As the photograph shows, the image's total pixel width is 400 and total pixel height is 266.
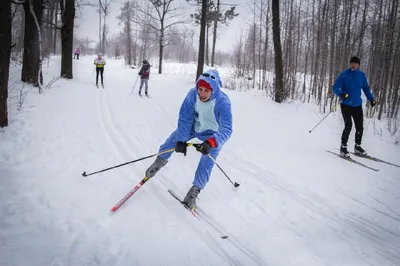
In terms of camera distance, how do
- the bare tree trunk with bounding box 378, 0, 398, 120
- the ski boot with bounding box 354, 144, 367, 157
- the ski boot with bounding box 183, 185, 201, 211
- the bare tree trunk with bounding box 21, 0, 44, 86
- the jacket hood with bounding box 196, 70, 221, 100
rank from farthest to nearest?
the bare tree trunk with bounding box 378, 0, 398, 120, the bare tree trunk with bounding box 21, 0, 44, 86, the ski boot with bounding box 354, 144, 367, 157, the ski boot with bounding box 183, 185, 201, 211, the jacket hood with bounding box 196, 70, 221, 100

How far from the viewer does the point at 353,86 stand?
594cm

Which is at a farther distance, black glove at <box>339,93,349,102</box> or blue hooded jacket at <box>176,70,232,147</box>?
black glove at <box>339,93,349,102</box>

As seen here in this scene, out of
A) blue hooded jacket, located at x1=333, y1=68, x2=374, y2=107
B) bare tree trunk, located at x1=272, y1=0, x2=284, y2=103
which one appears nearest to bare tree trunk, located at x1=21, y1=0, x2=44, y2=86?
bare tree trunk, located at x1=272, y1=0, x2=284, y2=103

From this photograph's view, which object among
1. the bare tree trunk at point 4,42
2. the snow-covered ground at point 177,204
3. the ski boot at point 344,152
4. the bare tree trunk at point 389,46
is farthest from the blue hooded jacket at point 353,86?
the bare tree trunk at point 4,42

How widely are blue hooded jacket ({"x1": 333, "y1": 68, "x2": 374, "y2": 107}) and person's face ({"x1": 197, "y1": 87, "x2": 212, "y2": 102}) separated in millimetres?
4220

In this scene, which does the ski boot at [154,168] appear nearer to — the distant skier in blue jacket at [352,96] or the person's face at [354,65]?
the distant skier in blue jacket at [352,96]

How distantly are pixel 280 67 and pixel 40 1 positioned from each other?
10.0 metres

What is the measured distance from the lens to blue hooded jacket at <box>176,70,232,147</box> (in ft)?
11.0

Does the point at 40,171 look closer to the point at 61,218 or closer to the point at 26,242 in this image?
the point at 61,218

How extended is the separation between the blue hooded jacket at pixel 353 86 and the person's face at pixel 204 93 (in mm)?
4220

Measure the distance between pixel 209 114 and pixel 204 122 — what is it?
0.16 m

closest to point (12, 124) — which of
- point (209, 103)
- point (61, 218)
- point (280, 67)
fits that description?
point (61, 218)

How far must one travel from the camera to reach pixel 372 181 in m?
4.85

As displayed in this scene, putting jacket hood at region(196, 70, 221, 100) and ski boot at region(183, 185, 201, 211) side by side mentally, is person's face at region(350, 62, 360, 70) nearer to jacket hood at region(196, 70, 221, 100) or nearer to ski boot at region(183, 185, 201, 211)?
jacket hood at region(196, 70, 221, 100)
